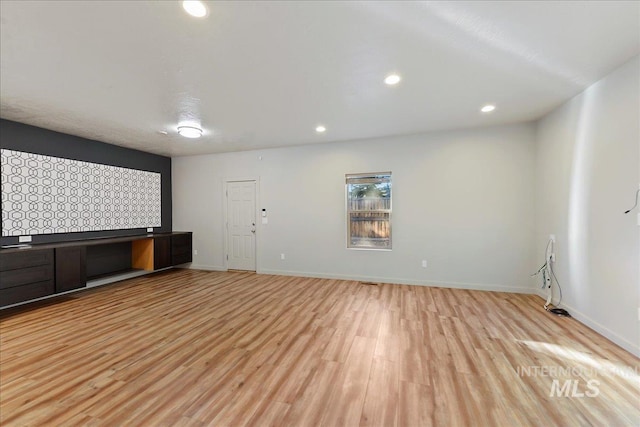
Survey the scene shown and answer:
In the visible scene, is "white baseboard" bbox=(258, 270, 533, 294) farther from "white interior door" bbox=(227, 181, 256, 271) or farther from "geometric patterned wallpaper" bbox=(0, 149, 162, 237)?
"geometric patterned wallpaper" bbox=(0, 149, 162, 237)

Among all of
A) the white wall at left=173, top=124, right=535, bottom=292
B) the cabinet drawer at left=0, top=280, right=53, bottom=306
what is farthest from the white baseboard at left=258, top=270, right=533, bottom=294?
the cabinet drawer at left=0, top=280, right=53, bottom=306

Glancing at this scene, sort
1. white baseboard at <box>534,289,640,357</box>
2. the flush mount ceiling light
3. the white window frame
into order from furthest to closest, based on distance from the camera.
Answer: the white window frame → the flush mount ceiling light → white baseboard at <box>534,289,640,357</box>

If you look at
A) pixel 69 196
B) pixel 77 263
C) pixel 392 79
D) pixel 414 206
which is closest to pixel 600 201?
pixel 414 206

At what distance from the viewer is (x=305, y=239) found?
5.32m

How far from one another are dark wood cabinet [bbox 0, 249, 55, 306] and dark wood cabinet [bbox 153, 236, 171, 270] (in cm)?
171

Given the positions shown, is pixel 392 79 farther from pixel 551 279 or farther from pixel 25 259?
pixel 25 259

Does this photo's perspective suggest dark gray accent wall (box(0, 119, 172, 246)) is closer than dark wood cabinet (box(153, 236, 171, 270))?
Result: Yes

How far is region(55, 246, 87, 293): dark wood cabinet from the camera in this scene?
12.5 ft

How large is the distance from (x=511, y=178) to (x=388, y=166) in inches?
79.1

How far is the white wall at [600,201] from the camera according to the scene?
7.80ft

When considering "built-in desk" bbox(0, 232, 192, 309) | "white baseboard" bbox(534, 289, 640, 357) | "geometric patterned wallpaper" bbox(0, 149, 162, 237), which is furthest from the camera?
"geometric patterned wallpaper" bbox(0, 149, 162, 237)

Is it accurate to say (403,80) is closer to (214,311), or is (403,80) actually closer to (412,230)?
(412,230)

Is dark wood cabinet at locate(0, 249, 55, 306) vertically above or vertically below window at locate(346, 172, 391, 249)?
below

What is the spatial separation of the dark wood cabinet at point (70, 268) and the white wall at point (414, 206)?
2.36 metres
